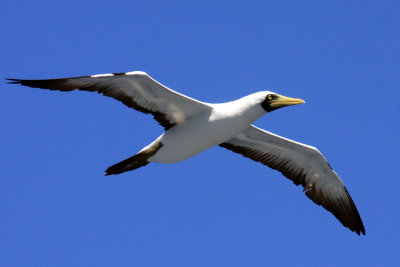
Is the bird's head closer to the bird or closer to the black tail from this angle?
the bird

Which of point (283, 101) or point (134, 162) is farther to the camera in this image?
point (283, 101)

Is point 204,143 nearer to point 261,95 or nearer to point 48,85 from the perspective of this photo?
point 261,95

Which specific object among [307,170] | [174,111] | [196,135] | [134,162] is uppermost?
[174,111]

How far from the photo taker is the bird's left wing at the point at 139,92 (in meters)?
12.4

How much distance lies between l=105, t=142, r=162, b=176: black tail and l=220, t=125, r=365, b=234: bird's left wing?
260 centimetres

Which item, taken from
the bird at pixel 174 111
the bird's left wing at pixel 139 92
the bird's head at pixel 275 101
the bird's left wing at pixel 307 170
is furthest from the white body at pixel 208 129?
the bird's left wing at pixel 307 170

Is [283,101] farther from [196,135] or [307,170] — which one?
[307,170]

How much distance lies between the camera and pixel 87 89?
497 inches

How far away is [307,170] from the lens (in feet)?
51.4

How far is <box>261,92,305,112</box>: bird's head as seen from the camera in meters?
13.4

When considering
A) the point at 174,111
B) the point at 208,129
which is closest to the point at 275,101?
the point at 208,129

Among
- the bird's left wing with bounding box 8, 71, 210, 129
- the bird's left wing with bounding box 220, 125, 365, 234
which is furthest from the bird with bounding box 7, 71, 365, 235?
the bird's left wing with bounding box 220, 125, 365, 234

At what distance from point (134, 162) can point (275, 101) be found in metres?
3.38

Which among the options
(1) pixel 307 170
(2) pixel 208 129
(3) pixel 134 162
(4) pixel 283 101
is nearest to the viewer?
(2) pixel 208 129
